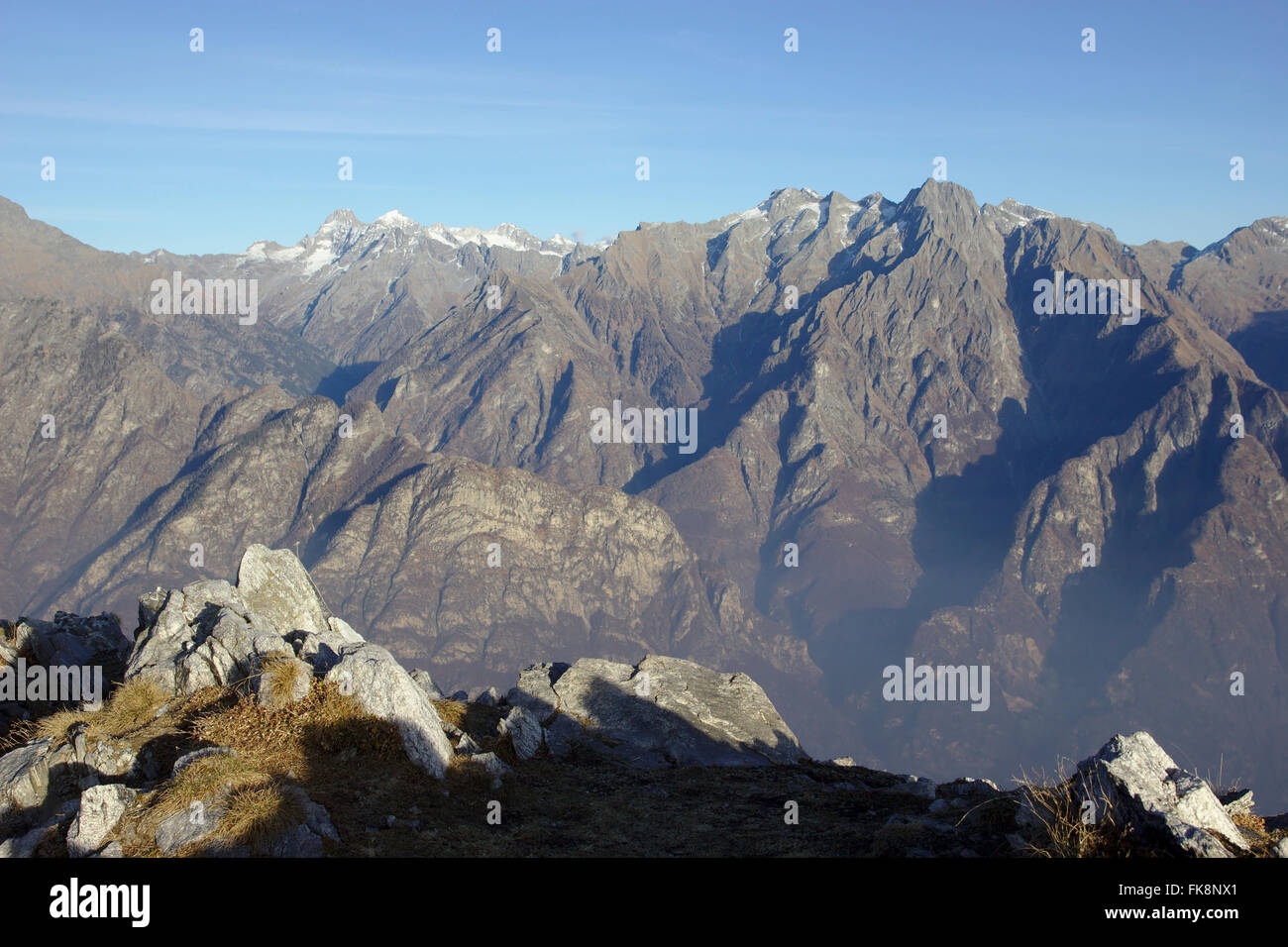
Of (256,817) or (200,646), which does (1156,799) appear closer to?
(256,817)

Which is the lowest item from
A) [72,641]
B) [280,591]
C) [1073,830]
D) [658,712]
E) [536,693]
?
[658,712]

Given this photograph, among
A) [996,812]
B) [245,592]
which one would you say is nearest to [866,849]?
[996,812]

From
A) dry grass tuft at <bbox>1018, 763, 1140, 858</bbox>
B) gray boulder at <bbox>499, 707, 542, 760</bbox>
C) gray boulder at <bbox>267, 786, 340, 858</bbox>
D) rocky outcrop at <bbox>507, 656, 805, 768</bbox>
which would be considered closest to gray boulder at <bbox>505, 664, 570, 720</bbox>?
rocky outcrop at <bbox>507, 656, 805, 768</bbox>

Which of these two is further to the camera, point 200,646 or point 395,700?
point 200,646

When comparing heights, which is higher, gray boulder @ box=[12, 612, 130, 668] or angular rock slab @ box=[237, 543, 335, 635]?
angular rock slab @ box=[237, 543, 335, 635]

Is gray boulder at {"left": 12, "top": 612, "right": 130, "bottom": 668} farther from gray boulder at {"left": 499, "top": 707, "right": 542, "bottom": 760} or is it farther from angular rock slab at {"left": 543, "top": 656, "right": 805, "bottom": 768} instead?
angular rock slab at {"left": 543, "top": 656, "right": 805, "bottom": 768}

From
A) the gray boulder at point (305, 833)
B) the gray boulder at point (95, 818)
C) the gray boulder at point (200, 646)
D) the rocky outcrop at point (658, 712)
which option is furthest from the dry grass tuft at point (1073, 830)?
the gray boulder at point (200, 646)

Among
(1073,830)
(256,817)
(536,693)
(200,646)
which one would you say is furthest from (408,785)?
(536,693)
